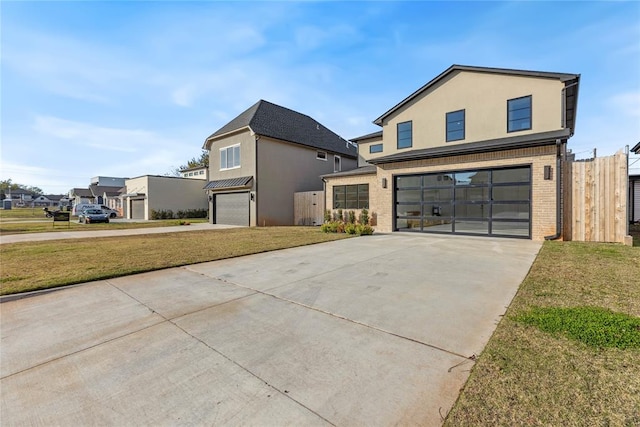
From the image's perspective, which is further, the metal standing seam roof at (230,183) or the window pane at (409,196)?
the metal standing seam roof at (230,183)

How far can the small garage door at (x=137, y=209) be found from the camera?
101ft

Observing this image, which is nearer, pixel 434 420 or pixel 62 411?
pixel 434 420

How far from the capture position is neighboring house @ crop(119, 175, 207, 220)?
2910cm

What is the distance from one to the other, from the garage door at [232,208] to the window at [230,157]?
87.0 inches

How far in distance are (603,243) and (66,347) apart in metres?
13.4

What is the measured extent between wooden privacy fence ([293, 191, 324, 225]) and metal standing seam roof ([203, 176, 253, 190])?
12.3ft

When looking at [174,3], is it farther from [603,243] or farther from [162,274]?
[603,243]

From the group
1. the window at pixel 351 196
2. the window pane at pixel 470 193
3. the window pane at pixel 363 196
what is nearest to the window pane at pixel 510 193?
the window pane at pixel 470 193

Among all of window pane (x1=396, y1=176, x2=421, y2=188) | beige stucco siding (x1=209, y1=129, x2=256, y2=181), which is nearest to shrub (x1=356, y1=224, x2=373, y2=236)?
window pane (x1=396, y1=176, x2=421, y2=188)

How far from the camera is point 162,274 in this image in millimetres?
6172

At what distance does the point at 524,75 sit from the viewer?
11.0m

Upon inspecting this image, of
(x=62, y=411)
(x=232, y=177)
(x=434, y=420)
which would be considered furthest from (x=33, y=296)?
(x=232, y=177)

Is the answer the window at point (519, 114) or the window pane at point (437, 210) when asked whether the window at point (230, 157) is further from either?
the window at point (519, 114)

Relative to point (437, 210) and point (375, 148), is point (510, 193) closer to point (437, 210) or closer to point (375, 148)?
point (437, 210)
